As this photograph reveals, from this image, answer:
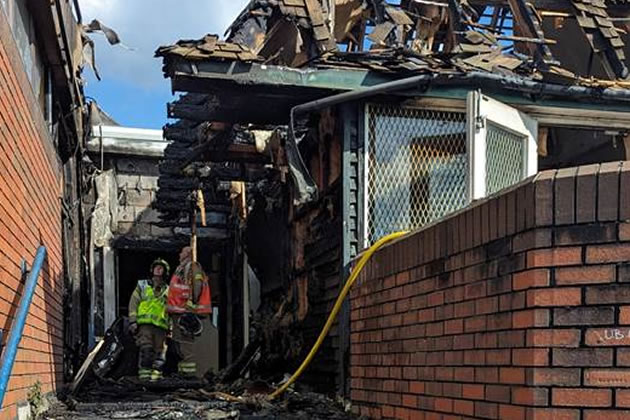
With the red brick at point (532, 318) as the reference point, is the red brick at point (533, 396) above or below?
below

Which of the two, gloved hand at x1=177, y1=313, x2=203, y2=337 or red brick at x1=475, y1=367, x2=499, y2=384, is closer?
red brick at x1=475, y1=367, x2=499, y2=384

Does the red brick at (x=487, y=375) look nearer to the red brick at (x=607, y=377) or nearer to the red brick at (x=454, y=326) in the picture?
the red brick at (x=454, y=326)

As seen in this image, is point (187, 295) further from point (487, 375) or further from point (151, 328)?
point (487, 375)

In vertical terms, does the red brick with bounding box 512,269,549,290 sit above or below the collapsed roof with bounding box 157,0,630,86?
below

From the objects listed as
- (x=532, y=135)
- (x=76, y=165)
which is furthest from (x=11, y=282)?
(x=76, y=165)

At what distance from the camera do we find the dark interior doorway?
1461cm

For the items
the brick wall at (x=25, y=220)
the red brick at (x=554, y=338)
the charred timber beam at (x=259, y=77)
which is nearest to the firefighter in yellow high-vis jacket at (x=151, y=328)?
the brick wall at (x=25, y=220)

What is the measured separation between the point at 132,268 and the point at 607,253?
43.9 ft

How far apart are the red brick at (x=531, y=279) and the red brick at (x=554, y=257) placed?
0.03 meters

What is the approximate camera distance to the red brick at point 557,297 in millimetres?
3129

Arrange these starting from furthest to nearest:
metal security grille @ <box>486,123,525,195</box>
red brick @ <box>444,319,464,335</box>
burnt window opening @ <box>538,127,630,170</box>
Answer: burnt window opening @ <box>538,127,630,170</box> < metal security grille @ <box>486,123,525,195</box> < red brick @ <box>444,319,464,335</box>

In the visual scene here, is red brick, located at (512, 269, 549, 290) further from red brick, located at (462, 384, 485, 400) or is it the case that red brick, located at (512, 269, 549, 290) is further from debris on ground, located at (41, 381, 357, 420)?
debris on ground, located at (41, 381, 357, 420)

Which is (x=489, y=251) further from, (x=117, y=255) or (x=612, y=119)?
(x=117, y=255)

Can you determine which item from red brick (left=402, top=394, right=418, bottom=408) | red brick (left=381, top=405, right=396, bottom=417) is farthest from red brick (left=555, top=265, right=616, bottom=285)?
red brick (left=381, top=405, right=396, bottom=417)
